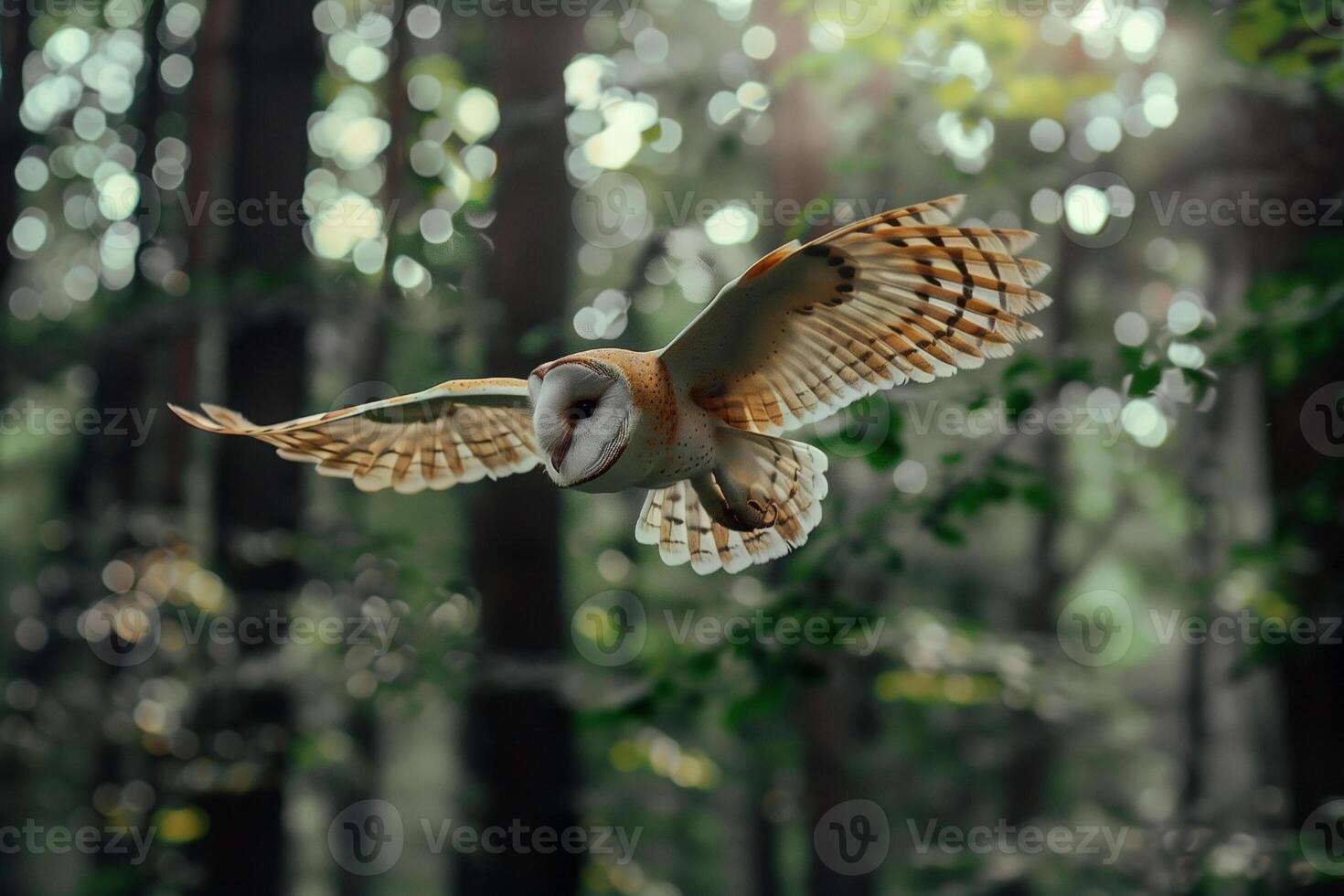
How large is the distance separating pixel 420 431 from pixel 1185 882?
4.55m

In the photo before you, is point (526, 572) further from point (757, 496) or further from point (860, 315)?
point (860, 315)

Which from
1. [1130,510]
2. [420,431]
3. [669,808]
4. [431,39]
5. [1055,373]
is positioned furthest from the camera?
[669,808]

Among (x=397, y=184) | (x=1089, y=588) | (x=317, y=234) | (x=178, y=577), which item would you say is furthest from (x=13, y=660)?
(x=1089, y=588)

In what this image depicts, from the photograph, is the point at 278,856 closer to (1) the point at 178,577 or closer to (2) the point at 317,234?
(1) the point at 178,577

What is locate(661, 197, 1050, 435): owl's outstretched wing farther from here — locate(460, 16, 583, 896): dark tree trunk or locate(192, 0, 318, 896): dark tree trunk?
locate(192, 0, 318, 896): dark tree trunk

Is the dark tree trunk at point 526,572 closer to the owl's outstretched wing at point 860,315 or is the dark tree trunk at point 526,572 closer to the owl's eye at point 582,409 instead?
the owl's outstretched wing at point 860,315

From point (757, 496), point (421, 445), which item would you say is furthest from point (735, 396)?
point (421, 445)

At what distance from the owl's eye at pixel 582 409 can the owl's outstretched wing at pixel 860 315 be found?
0.68ft

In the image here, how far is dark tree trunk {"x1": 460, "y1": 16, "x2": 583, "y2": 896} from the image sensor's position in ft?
17.7

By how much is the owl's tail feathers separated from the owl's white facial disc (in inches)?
15.0

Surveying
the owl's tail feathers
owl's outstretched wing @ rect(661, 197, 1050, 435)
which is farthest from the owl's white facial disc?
the owl's tail feathers

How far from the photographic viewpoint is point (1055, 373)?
3402 millimetres

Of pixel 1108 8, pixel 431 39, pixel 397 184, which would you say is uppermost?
pixel 431 39

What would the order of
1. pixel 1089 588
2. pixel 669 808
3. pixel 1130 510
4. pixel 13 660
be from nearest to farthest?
pixel 1130 510 → pixel 1089 588 → pixel 13 660 → pixel 669 808
